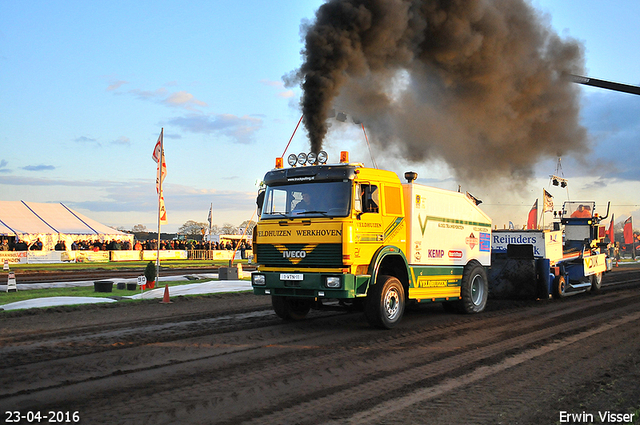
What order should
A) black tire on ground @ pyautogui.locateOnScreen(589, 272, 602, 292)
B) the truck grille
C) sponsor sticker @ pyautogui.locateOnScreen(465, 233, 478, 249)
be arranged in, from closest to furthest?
the truck grille < sponsor sticker @ pyautogui.locateOnScreen(465, 233, 478, 249) < black tire on ground @ pyautogui.locateOnScreen(589, 272, 602, 292)

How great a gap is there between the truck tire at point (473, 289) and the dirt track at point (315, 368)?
0.93 m

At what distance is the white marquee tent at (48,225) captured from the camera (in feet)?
127

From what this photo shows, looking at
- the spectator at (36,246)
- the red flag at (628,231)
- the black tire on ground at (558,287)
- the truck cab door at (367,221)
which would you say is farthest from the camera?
the red flag at (628,231)

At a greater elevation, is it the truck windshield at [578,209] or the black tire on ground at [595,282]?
the truck windshield at [578,209]

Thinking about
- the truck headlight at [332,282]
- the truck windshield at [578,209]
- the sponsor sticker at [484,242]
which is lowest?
the truck headlight at [332,282]

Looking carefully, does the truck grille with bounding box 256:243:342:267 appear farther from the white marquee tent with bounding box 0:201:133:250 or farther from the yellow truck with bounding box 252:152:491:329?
the white marquee tent with bounding box 0:201:133:250

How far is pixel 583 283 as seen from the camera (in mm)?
19578

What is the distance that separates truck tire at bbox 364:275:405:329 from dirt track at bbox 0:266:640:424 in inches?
9.7

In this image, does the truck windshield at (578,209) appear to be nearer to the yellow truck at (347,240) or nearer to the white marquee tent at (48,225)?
the yellow truck at (347,240)

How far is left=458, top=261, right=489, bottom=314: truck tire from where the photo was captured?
13.2 meters

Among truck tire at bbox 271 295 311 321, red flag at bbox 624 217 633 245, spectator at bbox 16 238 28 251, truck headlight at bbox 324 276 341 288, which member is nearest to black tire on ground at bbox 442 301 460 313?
truck tire at bbox 271 295 311 321

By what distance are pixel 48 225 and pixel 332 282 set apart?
37.2 metres

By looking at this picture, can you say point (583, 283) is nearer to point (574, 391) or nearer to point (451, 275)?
point (451, 275)

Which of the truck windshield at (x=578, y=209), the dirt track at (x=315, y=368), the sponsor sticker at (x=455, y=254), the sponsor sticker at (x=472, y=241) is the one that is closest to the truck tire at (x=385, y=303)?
the dirt track at (x=315, y=368)
